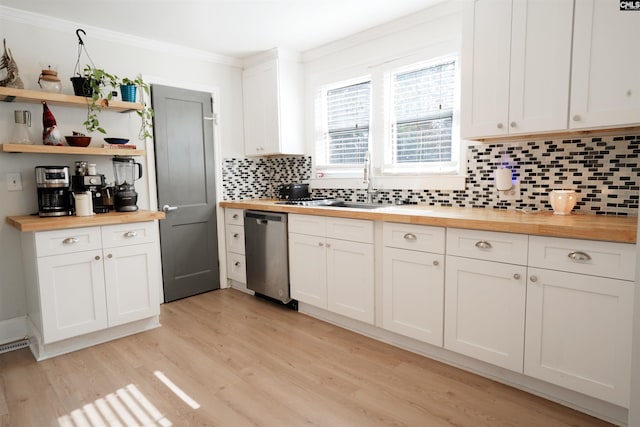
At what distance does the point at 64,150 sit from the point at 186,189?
1.16 m

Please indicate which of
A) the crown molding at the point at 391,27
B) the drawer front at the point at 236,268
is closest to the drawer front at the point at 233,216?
the drawer front at the point at 236,268

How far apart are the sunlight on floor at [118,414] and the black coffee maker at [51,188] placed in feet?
4.73

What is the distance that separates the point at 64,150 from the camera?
2.86 meters

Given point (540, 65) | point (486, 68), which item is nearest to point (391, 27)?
point (486, 68)

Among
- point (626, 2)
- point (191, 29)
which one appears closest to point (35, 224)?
point (191, 29)

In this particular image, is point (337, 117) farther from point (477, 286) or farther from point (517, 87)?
point (477, 286)

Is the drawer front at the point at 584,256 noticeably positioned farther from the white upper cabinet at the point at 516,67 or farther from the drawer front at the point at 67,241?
the drawer front at the point at 67,241

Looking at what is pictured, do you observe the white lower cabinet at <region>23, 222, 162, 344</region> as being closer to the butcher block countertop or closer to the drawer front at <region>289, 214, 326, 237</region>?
the drawer front at <region>289, 214, 326, 237</region>

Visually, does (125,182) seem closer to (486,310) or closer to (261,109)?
(261,109)

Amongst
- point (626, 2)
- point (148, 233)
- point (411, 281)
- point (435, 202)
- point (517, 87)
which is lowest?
point (411, 281)

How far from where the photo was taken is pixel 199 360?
2551mm

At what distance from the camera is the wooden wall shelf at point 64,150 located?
2.66 metres

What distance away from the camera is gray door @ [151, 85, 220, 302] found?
12.0 feet

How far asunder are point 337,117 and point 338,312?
1.96 m
